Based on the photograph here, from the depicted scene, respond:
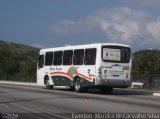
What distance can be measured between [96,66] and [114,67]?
1.12 m

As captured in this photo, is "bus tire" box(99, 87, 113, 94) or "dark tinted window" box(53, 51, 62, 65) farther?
"dark tinted window" box(53, 51, 62, 65)

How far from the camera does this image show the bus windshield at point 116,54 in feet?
88.6

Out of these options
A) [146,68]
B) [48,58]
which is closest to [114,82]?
[48,58]

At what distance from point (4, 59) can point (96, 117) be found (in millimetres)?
57229

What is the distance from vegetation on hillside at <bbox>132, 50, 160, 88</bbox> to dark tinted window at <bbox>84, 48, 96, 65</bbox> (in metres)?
12.7

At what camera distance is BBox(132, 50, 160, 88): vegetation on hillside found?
40031 mm

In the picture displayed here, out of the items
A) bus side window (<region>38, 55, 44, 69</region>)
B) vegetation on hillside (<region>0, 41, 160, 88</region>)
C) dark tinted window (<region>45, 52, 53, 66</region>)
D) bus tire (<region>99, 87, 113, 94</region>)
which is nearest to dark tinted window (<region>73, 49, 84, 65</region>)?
bus tire (<region>99, 87, 113, 94</region>)

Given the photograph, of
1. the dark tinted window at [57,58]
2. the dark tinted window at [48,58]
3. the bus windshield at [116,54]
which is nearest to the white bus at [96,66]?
the bus windshield at [116,54]

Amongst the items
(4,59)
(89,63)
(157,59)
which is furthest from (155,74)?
(4,59)

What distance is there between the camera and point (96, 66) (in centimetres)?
2691

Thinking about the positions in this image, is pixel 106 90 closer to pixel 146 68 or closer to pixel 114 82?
pixel 114 82

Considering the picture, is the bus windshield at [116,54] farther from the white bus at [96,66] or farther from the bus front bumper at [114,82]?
the bus front bumper at [114,82]

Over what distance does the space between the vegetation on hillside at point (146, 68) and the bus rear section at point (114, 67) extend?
1221cm

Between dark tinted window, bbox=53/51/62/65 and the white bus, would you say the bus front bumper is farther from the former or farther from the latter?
dark tinted window, bbox=53/51/62/65
